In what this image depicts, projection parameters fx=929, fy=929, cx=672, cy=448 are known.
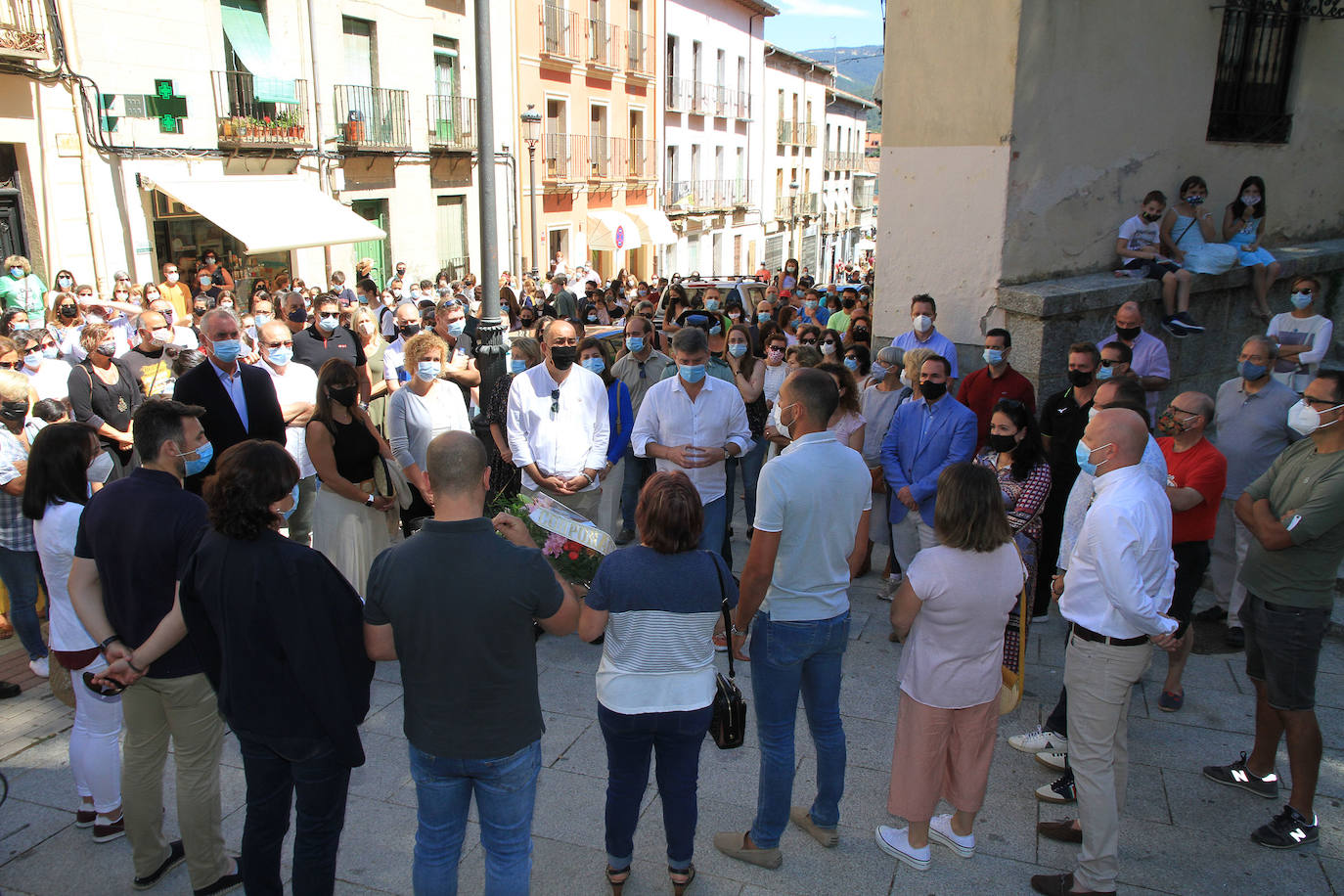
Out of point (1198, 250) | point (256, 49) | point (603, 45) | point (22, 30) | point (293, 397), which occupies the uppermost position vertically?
point (603, 45)

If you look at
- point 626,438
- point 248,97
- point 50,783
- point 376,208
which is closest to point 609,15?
point 376,208

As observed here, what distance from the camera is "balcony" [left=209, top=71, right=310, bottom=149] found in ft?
51.1

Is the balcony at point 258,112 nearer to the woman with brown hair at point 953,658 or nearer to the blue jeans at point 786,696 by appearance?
the blue jeans at point 786,696

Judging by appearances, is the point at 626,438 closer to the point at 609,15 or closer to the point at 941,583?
the point at 941,583

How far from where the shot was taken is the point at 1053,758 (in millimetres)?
4262

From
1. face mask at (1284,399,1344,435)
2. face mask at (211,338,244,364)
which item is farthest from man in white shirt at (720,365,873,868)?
face mask at (211,338,244,364)

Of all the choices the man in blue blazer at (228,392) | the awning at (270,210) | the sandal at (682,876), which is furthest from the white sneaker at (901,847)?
the awning at (270,210)

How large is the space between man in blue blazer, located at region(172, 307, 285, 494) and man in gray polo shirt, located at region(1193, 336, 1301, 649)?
550 cm

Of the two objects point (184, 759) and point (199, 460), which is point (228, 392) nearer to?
point (199, 460)

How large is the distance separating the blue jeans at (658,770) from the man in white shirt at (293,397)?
390 cm

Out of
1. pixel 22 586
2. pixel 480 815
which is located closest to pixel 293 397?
pixel 22 586

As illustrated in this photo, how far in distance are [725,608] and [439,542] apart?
1.00m

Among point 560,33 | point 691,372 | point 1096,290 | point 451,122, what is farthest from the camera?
point 560,33

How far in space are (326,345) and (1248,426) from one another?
6.66 metres
